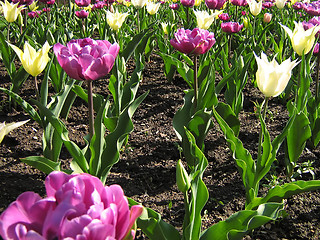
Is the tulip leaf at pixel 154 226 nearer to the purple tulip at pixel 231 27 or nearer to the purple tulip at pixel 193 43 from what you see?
the purple tulip at pixel 193 43

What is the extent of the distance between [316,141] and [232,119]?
53 cm

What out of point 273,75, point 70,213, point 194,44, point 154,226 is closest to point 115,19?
point 194,44

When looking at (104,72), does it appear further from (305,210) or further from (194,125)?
(305,210)

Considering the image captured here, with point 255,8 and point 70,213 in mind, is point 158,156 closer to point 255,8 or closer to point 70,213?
point 70,213

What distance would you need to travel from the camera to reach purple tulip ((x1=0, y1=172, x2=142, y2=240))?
661 millimetres

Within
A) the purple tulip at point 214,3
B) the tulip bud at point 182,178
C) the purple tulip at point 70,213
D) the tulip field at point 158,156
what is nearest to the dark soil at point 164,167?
the tulip field at point 158,156

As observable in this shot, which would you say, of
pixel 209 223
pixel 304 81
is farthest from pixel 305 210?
pixel 304 81

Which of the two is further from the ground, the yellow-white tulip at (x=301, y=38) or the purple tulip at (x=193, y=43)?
the yellow-white tulip at (x=301, y=38)

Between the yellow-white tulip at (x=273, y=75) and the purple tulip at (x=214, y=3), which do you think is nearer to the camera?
the yellow-white tulip at (x=273, y=75)

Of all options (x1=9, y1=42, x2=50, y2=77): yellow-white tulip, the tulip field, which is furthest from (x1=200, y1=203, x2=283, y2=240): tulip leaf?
(x1=9, y1=42, x2=50, y2=77): yellow-white tulip

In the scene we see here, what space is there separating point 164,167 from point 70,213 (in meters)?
1.51

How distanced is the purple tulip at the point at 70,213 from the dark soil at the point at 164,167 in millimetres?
962

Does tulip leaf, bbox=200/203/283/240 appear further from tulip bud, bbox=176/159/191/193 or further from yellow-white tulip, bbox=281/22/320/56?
yellow-white tulip, bbox=281/22/320/56

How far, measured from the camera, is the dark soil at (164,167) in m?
1.80
